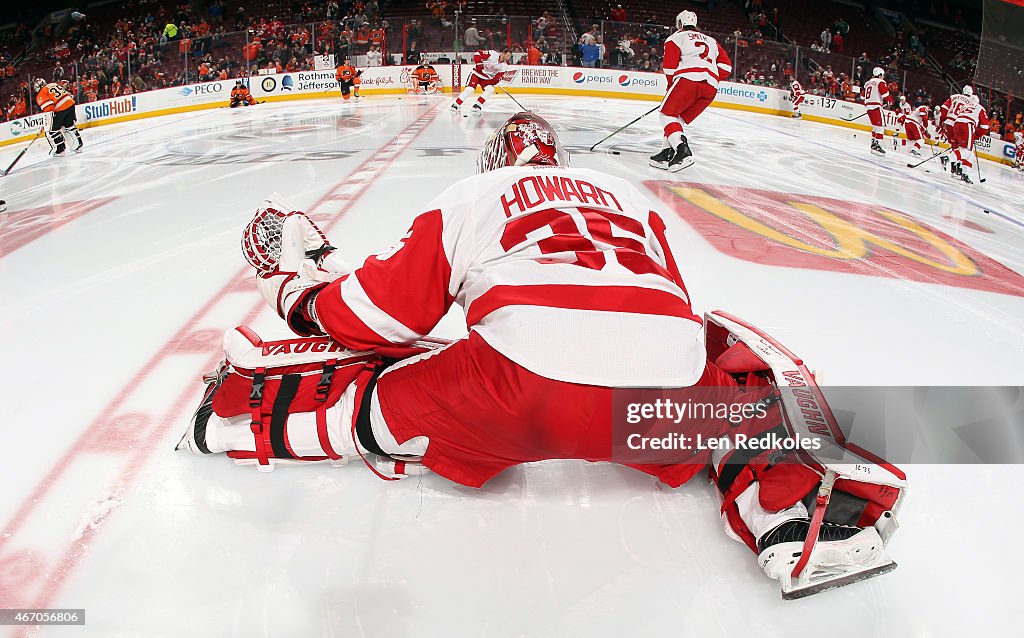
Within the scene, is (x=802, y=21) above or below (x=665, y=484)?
above

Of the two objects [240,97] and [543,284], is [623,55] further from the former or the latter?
[543,284]

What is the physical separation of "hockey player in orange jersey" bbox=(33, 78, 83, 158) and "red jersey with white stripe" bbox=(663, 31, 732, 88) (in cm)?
682

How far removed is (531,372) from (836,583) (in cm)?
72

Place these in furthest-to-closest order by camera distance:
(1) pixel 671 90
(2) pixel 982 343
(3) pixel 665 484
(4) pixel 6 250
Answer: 1. (1) pixel 671 90
2. (4) pixel 6 250
3. (2) pixel 982 343
4. (3) pixel 665 484

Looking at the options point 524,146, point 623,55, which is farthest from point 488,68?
point 524,146

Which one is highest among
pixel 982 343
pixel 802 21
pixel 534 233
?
pixel 802 21

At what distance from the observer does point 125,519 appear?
67.0 inches

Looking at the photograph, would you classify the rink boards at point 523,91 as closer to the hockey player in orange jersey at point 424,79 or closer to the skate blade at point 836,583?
the hockey player in orange jersey at point 424,79

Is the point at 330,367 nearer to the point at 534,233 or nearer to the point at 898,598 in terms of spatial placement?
the point at 534,233

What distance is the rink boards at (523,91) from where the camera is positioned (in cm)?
1226

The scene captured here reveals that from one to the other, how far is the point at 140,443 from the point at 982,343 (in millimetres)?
3055

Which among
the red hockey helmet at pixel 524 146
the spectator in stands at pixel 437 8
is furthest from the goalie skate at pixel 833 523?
the spectator in stands at pixel 437 8

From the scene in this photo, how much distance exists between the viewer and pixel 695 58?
7.75 m

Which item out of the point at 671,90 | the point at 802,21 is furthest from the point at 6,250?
the point at 802,21
